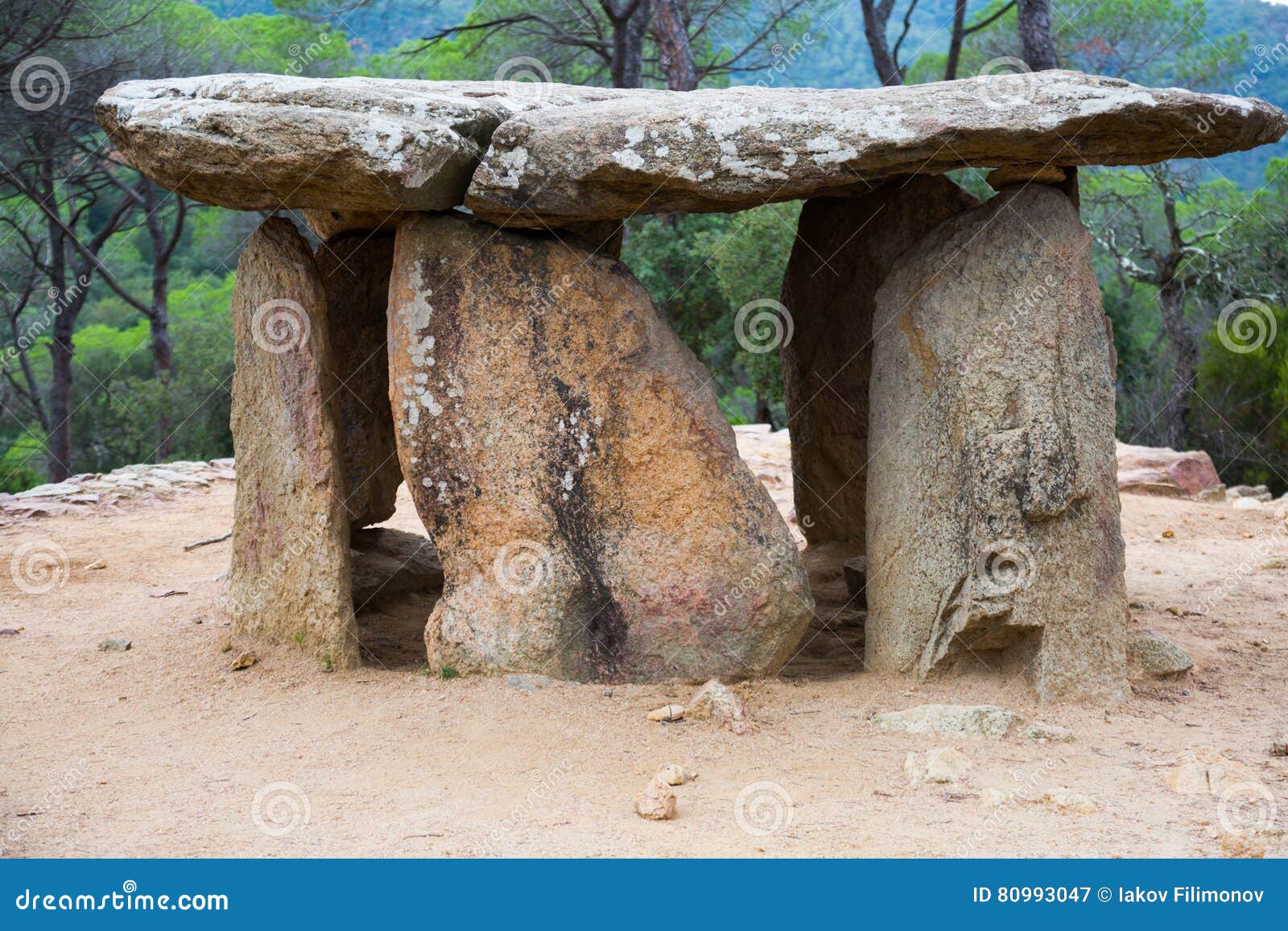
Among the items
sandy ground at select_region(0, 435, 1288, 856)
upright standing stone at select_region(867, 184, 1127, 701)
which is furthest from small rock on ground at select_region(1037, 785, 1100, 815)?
upright standing stone at select_region(867, 184, 1127, 701)

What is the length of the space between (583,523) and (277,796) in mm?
1692

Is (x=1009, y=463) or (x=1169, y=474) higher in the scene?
(x=1009, y=463)

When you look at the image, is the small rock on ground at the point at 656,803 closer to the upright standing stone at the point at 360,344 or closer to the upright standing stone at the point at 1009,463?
the upright standing stone at the point at 1009,463

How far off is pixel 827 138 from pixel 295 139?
77.7 inches

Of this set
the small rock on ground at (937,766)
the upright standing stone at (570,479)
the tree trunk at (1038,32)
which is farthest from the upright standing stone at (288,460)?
the tree trunk at (1038,32)

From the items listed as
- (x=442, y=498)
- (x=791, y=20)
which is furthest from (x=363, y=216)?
(x=791, y=20)

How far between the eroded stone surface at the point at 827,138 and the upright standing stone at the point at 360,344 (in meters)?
1.53

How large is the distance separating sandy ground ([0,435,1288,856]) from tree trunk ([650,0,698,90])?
977cm

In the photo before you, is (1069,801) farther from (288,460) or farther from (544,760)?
(288,460)

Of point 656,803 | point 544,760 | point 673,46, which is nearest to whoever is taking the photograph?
point 656,803

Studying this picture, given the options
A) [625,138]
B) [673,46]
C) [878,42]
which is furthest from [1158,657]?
[878,42]

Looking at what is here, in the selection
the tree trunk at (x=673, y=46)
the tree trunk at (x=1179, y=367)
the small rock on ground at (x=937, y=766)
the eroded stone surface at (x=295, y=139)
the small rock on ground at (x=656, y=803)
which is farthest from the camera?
the tree trunk at (x=673, y=46)

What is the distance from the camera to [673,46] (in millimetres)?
14836

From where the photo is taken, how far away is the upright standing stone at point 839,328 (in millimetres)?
6438
